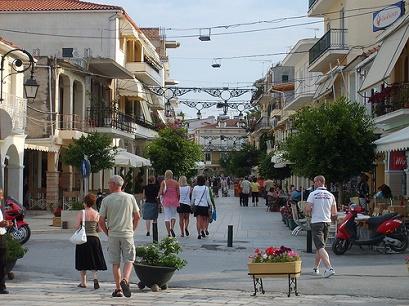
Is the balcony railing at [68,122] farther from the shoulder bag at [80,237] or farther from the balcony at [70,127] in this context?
the shoulder bag at [80,237]

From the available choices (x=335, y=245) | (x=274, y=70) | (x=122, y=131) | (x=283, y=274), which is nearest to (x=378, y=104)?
(x=335, y=245)

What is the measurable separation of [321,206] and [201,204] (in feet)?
25.6

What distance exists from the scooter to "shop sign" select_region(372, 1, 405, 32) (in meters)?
12.5

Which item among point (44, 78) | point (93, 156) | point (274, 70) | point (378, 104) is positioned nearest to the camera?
point (378, 104)

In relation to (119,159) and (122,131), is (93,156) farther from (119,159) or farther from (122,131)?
(122,131)

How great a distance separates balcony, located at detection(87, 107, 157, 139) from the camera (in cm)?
4338

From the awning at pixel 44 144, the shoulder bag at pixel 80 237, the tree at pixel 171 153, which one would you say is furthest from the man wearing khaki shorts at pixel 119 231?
the tree at pixel 171 153

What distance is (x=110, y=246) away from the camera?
1237 centimetres

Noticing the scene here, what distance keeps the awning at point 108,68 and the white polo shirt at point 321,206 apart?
2927cm

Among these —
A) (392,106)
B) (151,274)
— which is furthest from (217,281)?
(392,106)

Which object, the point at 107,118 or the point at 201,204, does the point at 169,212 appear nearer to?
the point at 201,204

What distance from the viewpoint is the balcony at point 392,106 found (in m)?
26.8

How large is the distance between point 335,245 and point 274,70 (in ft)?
231

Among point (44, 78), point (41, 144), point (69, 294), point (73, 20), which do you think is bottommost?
point (69, 294)
